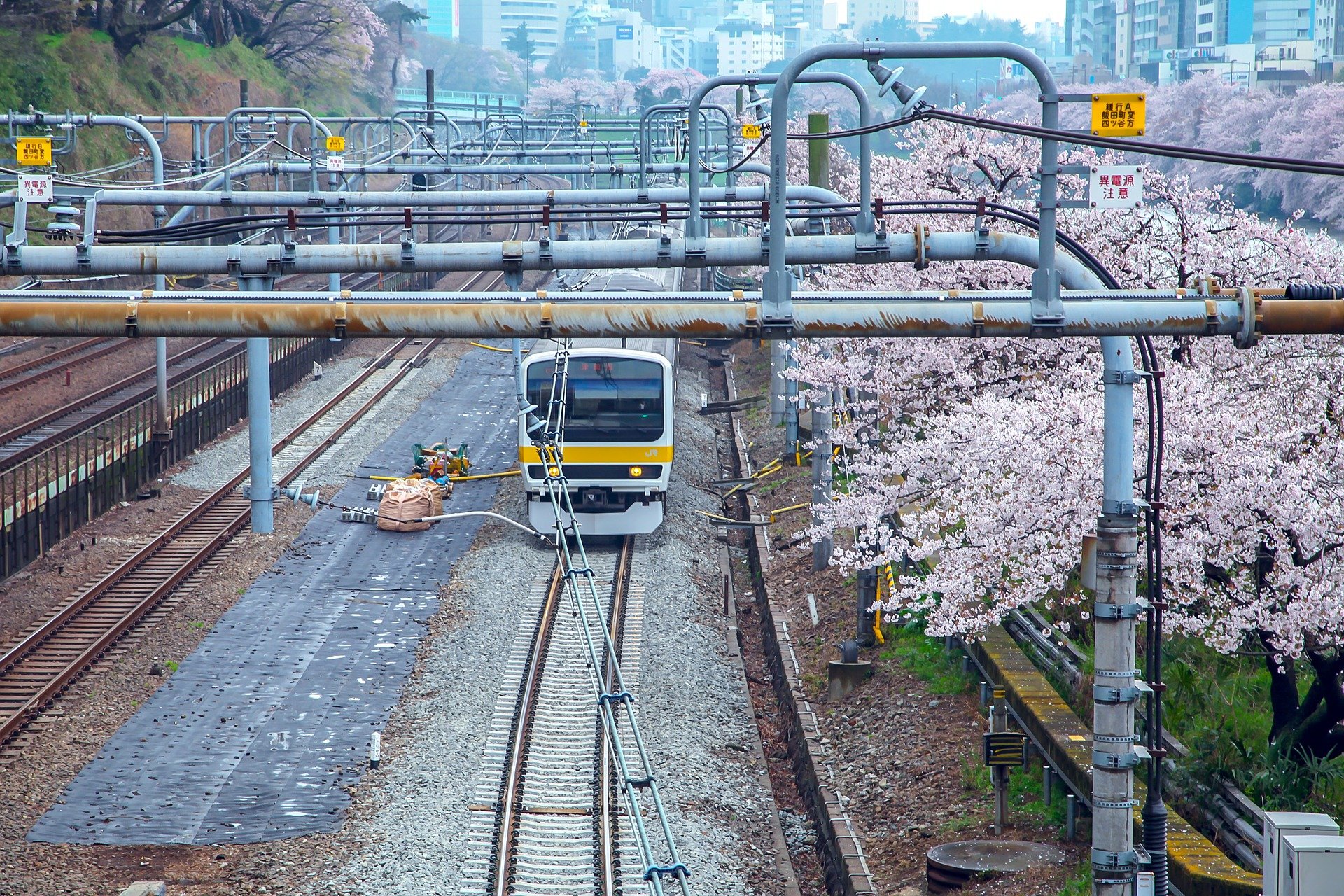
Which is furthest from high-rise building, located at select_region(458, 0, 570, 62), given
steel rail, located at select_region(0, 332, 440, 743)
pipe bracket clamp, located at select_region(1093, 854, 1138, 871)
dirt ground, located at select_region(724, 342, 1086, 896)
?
pipe bracket clamp, located at select_region(1093, 854, 1138, 871)

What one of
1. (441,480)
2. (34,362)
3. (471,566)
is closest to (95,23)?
(34,362)

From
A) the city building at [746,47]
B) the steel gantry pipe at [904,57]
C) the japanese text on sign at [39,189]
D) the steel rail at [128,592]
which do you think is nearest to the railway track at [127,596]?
the steel rail at [128,592]

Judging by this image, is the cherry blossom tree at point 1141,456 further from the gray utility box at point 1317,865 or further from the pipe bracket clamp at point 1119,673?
the gray utility box at point 1317,865

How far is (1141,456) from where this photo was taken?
31.3 feet

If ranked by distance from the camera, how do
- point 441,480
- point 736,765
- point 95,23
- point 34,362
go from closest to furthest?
point 736,765
point 441,480
point 34,362
point 95,23

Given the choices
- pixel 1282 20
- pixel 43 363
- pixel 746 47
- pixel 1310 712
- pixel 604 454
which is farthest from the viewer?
pixel 746 47

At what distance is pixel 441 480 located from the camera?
1941 centimetres

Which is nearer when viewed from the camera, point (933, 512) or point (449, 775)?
point (449, 775)

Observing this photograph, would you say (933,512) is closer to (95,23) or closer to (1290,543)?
(1290,543)

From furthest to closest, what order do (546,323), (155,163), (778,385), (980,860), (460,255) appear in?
(778,385) < (155,163) < (980,860) < (460,255) < (546,323)

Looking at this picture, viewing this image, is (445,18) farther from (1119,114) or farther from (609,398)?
(1119,114)

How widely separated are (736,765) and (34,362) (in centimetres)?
1772

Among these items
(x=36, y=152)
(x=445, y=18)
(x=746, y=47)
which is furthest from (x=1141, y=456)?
(x=445, y=18)

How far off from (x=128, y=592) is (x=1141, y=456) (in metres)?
10.5
